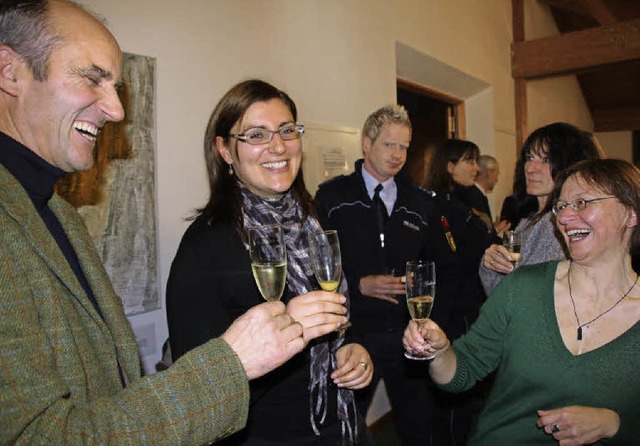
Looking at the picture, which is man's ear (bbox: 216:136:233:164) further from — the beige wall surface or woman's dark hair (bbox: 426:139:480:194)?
woman's dark hair (bbox: 426:139:480:194)

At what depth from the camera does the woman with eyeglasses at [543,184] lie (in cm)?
199

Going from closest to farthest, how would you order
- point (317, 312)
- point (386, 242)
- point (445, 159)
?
point (317, 312) → point (386, 242) → point (445, 159)

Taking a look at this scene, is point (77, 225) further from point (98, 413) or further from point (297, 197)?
point (297, 197)

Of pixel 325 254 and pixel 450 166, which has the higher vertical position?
pixel 450 166

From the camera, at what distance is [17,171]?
94cm

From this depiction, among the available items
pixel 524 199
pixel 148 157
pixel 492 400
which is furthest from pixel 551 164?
pixel 148 157

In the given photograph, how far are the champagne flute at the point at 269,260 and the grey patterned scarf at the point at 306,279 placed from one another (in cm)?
34

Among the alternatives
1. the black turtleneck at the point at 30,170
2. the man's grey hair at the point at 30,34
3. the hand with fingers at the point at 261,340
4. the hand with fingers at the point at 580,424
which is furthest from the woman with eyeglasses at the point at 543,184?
the man's grey hair at the point at 30,34

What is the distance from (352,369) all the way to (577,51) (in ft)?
20.9

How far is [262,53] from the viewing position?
2.70 metres

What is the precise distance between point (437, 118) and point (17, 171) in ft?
17.4

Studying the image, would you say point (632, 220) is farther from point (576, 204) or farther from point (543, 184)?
point (543, 184)

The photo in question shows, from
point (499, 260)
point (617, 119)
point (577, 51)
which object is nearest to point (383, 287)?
point (499, 260)

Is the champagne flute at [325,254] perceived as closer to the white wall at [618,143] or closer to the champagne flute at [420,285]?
the champagne flute at [420,285]
